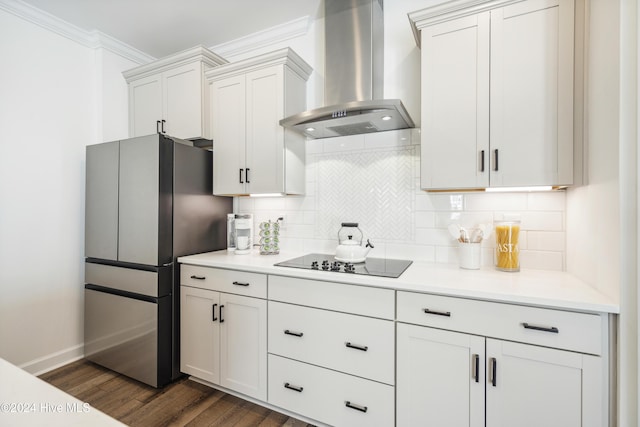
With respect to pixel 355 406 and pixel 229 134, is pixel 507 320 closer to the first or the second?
pixel 355 406

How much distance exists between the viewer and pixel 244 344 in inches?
81.4

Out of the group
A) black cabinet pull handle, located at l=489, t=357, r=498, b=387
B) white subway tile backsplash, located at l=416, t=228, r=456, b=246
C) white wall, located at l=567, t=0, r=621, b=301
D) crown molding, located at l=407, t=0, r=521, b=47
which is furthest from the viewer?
white subway tile backsplash, located at l=416, t=228, r=456, b=246

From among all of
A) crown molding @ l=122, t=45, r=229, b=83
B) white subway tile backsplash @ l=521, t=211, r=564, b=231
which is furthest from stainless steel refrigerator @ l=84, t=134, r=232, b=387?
white subway tile backsplash @ l=521, t=211, r=564, b=231

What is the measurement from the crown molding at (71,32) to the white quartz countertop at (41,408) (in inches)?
118

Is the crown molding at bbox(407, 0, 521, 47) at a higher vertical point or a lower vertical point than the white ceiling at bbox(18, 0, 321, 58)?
lower

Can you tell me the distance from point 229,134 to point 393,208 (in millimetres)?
1426

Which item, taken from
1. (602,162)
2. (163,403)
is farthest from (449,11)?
(163,403)

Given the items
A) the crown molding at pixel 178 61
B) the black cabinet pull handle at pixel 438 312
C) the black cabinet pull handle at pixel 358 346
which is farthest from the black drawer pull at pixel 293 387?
the crown molding at pixel 178 61

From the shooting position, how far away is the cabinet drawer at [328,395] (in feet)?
5.45

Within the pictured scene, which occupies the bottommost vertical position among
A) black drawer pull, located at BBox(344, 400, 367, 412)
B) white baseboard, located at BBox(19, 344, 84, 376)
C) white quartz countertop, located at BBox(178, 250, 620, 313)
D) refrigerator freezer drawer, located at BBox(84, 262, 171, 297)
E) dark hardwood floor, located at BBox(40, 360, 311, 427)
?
dark hardwood floor, located at BBox(40, 360, 311, 427)

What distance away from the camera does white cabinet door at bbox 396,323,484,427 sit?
1.47 meters

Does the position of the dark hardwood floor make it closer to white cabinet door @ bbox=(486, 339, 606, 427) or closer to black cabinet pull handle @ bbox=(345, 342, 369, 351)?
black cabinet pull handle @ bbox=(345, 342, 369, 351)

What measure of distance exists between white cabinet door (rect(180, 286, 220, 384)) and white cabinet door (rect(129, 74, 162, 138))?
5.31 ft

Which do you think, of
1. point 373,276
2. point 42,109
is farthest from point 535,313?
point 42,109
